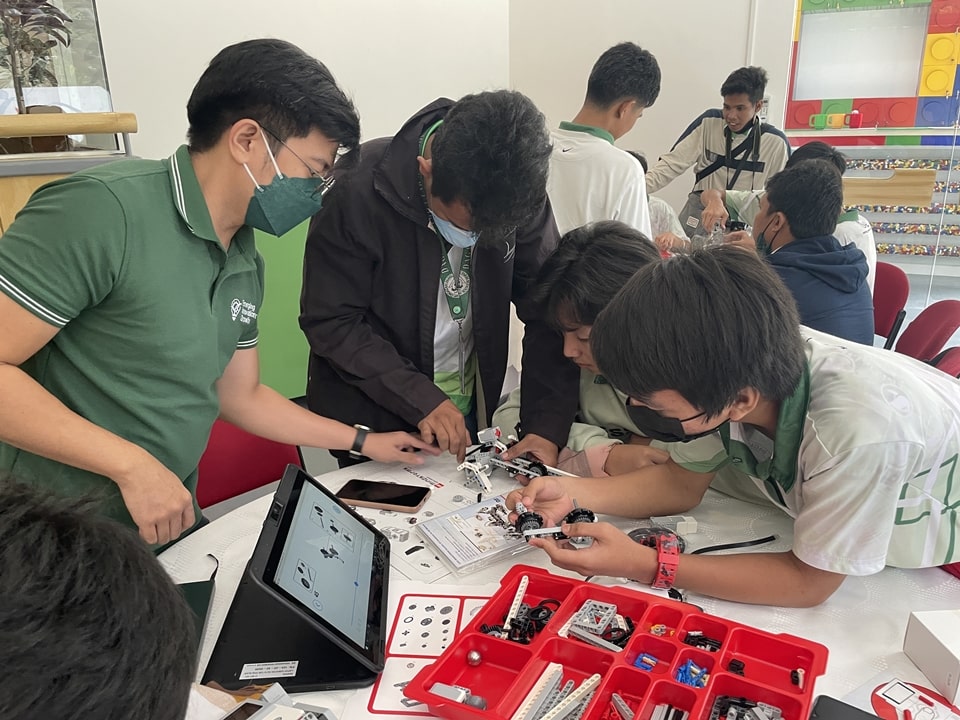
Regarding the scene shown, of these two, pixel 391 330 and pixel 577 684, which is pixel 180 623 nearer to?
pixel 577 684

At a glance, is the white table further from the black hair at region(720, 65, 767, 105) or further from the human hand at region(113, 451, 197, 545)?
the black hair at region(720, 65, 767, 105)

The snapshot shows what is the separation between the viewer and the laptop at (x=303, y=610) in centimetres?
91

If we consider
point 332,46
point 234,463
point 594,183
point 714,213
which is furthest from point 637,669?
point 332,46

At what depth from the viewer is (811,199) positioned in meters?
2.32

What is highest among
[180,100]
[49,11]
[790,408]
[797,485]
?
[49,11]

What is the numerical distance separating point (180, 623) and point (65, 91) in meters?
2.49

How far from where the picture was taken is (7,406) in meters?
0.98

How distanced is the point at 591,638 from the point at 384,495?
60cm

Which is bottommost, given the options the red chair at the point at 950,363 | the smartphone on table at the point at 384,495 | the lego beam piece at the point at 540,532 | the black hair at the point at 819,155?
the smartphone on table at the point at 384,495

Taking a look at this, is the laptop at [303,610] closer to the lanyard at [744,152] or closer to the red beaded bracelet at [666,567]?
the red beaded bracelet at [666,567]

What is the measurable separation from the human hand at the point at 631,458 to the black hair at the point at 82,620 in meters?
1.15

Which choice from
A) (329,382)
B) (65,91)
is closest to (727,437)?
(329,382)

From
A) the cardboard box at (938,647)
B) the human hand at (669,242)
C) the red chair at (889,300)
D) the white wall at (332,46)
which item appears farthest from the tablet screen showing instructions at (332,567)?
the red chair at (889,300)

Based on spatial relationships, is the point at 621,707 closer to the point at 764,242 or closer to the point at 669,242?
the point at 764,242
